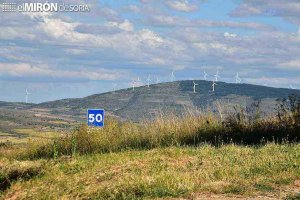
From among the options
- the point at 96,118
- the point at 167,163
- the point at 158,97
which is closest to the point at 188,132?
the point at 96,118

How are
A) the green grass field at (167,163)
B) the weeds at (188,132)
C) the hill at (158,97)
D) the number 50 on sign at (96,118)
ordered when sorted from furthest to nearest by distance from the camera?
the hill at (158,97)
the number 50 on sign at (96,118)
the weeds at (188,132)
the green grass field at (167,163)

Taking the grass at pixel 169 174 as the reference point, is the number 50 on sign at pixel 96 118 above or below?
above

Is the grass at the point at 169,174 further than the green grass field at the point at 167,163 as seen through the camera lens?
No

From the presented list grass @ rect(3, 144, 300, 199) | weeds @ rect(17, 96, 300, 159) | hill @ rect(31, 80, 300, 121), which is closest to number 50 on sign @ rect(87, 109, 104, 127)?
weeds @ rect(17, 96, 300, 159)

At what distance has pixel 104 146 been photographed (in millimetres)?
22000

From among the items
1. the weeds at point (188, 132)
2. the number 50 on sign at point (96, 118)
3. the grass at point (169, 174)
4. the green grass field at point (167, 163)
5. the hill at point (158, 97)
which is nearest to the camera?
the grass at point (169, 174)

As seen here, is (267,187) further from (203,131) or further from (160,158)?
(203,131)

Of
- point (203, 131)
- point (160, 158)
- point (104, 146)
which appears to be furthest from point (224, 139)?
point (160, 158)

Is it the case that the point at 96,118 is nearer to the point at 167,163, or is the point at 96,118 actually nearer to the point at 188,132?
the point at 188,132

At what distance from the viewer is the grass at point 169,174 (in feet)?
40.5

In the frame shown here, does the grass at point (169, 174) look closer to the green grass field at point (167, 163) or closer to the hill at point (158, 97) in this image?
the green grass field at point (167, 163)

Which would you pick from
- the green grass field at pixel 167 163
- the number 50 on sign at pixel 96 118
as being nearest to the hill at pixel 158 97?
the number 50 on sign at pixel 96 118

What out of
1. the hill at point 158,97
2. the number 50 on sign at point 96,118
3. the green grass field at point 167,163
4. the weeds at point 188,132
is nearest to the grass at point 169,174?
the green grass field at point 167,163

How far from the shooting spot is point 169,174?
544 inches
